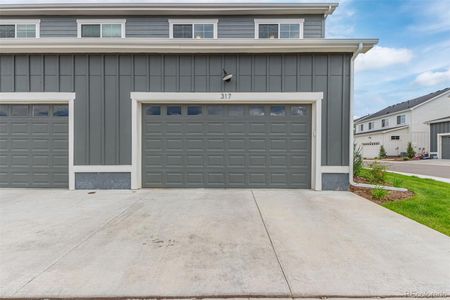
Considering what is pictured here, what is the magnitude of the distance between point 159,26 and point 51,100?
5.88 meters

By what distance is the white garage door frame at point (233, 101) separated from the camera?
21.9 feet

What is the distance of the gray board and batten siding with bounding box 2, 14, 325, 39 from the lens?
10320 millimetres

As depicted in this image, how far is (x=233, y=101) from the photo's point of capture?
683 centimetres

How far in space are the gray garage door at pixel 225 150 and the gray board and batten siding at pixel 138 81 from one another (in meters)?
0.67

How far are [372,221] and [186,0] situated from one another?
10649mm

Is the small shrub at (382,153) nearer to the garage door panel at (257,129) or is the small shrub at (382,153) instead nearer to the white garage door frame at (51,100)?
the garage door panel at (257,129)

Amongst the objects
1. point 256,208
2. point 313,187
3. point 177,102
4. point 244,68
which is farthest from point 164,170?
point 313,187

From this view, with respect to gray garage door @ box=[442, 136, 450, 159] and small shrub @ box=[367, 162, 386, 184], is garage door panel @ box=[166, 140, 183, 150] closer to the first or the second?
small shrub @ box=[367, 162, 386, 184]

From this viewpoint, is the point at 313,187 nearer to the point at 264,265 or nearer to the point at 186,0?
the point at 264,265

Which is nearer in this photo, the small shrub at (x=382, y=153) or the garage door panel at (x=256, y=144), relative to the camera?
the garage door panel at (x=256, y=144)

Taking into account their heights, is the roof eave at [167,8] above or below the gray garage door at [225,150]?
above

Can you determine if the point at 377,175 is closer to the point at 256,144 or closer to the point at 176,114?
the point at 256,144

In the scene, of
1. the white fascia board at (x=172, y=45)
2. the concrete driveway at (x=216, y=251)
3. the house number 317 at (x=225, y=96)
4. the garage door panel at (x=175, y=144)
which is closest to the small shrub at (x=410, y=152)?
the white fascia board at (x=172, y=45)

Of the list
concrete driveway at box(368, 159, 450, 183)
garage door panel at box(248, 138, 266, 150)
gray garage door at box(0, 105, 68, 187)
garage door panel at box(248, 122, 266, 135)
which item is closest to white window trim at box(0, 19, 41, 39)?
gray garage door at box(0, 105, 68, 187)
